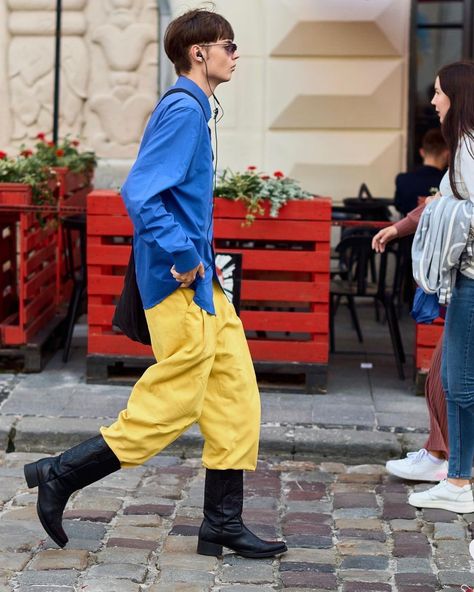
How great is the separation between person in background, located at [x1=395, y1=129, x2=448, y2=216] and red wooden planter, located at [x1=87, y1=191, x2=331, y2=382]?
1970 millimetres

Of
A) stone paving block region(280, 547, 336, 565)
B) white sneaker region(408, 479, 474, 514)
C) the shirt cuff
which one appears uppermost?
the shirt cuff

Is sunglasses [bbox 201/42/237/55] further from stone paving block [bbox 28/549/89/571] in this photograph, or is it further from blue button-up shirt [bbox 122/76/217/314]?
stone paving block [bbox 28/549/89/571]

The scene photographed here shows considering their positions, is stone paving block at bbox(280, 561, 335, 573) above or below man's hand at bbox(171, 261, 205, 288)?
below

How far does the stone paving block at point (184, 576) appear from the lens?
4.25 metres

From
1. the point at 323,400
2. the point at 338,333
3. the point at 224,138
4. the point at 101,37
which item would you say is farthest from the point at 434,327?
the point at 101,37

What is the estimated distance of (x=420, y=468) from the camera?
543 cm

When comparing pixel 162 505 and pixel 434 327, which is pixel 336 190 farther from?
pixel 162 505

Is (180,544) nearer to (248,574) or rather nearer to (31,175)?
(248,574)

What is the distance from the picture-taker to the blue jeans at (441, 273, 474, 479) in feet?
15.9

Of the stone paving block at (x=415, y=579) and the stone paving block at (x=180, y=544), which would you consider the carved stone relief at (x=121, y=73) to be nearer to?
the stone paving block at (x=180, y=544)

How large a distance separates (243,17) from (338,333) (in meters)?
2.55

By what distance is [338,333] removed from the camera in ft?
28.2

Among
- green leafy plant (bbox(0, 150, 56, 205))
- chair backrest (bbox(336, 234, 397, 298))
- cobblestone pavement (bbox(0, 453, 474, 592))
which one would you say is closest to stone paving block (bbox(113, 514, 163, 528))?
cobblestone pavement (bbox(0, 453, 474, 592))

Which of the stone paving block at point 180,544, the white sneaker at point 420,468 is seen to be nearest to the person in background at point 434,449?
the white sneaker at point 420,468
